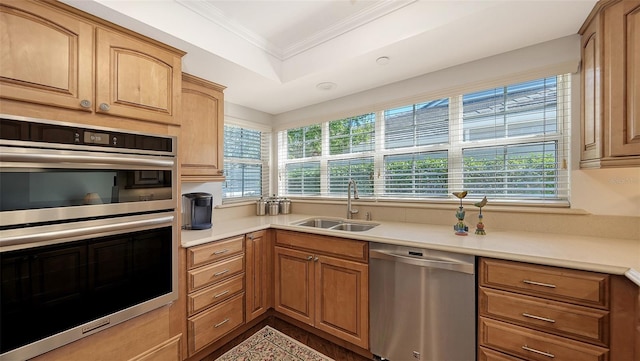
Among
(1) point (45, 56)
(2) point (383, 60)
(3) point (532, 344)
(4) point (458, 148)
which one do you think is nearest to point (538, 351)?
(3) point (532, 344)

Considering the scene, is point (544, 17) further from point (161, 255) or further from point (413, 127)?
point (161, 255)

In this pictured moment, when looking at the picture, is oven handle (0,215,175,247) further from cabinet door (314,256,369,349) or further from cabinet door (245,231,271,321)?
cabinet door (314,256,369,349)

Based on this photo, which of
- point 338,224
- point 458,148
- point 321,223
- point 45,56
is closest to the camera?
point 45,56

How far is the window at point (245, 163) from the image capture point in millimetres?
2928

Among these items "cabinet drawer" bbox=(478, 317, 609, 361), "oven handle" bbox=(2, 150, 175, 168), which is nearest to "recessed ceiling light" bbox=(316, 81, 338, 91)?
"oven handle" bbox=(2, 150, 175, 168)

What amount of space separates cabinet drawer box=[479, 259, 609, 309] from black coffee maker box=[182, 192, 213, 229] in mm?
2233

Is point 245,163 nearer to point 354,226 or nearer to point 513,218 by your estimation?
point 354,226

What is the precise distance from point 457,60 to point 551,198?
1283 mm

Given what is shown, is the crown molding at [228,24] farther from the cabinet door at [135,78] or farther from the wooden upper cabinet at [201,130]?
the wooden upper cabinet at [201,130]

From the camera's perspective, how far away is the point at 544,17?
1.52 meters

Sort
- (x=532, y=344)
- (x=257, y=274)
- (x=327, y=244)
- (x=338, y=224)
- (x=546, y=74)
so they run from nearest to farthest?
(x=532, y=344) < (x=546, y=74) < (x=327, y=244) < (x=257, y=274) < (x=338, y=224)

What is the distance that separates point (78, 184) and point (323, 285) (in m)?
1.74

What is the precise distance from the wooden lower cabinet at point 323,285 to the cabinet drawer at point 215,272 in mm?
388

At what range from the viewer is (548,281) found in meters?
1.29
